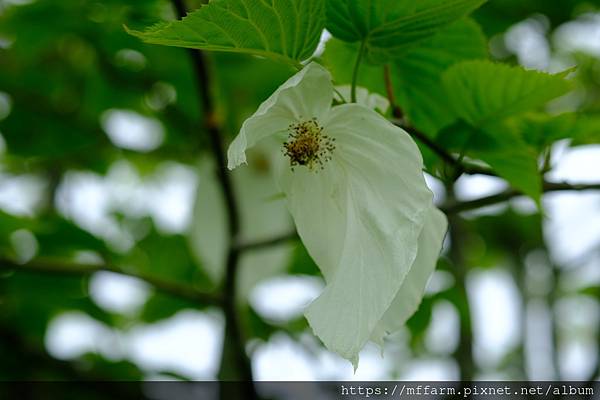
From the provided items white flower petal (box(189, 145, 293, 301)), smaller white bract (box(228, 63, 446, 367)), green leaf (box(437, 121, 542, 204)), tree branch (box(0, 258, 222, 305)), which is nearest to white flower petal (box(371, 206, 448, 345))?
smaller white bract (box(228, 63, 446, 367))

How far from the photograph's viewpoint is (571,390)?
1116 mm

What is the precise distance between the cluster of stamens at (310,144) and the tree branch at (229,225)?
1.08 feet

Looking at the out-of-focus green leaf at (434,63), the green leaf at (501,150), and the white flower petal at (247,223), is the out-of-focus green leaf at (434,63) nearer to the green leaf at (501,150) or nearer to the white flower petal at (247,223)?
the green leaf at (501,150)

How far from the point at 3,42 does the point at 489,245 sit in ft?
3.51

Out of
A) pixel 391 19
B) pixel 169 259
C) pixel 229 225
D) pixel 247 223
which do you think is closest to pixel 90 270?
pixel 229 225

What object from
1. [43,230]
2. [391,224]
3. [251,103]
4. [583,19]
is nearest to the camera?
[391,224]

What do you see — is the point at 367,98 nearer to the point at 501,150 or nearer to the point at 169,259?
the point at 501,150

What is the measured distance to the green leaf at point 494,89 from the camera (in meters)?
0.56

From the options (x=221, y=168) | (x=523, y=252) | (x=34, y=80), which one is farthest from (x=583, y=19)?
(x=34, y=80)

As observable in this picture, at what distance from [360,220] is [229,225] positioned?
491 millimetres

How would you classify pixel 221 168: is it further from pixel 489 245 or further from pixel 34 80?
pixel 489 245

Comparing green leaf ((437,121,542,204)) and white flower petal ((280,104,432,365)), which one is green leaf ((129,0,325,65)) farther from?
green leaf ((437,121,542,204))

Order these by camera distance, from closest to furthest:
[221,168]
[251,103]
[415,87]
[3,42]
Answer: [415,87] < [221,168] < [251,103] < [3,42]

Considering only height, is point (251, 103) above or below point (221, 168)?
below
